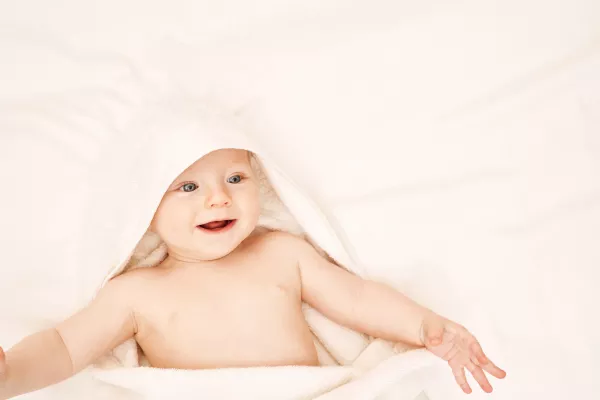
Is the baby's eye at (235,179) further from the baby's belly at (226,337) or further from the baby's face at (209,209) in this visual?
the baby's belly at (226,337)

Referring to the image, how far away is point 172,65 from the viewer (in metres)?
1.58

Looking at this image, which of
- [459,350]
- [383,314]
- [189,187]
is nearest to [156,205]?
[189,187]

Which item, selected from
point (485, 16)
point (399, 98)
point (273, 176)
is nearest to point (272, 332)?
point (273, 176)

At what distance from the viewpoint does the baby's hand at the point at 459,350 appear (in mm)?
1287

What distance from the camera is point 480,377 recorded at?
4.22 ft

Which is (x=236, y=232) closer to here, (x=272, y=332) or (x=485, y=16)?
(x=272, y=332)

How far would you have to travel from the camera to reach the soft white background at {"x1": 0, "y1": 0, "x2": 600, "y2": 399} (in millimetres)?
1460

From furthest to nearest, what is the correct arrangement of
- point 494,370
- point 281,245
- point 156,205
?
point 281,245 → point 156,205 → point 494,370

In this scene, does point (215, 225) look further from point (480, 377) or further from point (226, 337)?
point (480, 377)

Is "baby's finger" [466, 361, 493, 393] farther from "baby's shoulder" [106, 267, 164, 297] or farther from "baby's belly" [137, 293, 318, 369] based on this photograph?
"baby's shoulder" [106, 267, 164, 297]

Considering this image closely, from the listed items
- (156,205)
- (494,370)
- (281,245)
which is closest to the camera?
(494,370)

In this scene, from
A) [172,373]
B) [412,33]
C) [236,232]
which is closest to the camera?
[172,373]

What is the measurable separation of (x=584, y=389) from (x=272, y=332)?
543mm

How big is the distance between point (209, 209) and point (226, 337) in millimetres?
222
